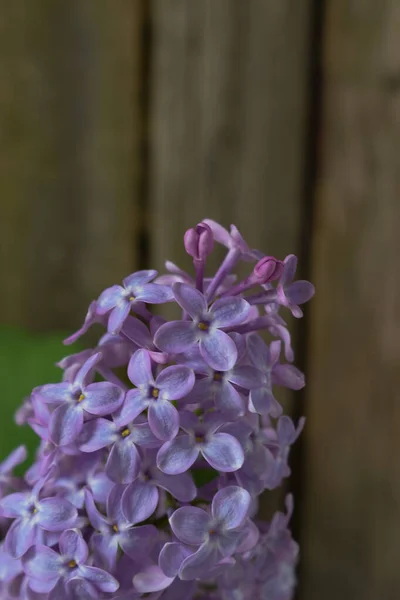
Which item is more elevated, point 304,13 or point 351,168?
point 304,13

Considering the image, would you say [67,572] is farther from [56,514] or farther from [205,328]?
[205,328]

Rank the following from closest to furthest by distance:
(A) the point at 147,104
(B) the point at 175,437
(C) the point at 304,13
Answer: (B) the point at 175,437 < (C) the point at 304,13 < (A) the point at 147,104

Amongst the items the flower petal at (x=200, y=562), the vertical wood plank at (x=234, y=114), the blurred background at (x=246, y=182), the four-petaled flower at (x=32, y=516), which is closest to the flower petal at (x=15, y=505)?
the four-petaled flower at (x=32, y=516)

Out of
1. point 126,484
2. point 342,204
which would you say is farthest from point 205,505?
point 342,204

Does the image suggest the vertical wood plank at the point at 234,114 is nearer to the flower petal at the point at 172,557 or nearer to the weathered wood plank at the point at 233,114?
the weathered wood plank at the point at 233,114

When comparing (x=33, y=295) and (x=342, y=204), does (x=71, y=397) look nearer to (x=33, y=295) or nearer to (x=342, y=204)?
(x=342, y=204)

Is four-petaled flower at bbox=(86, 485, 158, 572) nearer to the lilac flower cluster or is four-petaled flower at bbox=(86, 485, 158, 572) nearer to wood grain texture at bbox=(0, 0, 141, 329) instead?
the lilac flower cluster

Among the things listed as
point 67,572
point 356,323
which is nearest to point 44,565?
point 67,572
